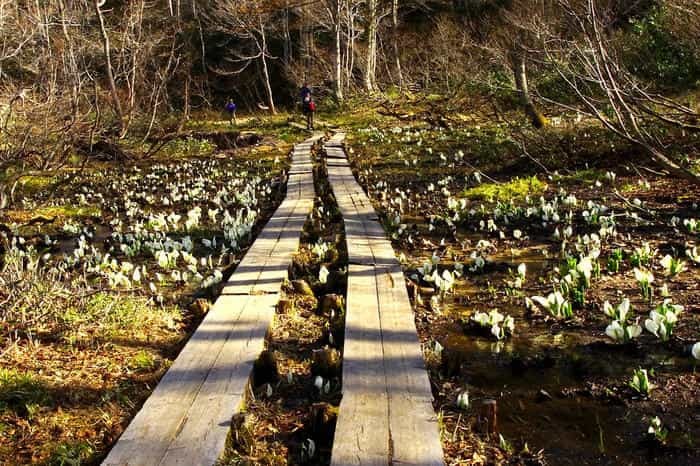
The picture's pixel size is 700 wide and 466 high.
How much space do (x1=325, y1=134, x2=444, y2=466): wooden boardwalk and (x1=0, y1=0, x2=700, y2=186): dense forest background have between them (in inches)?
86.6

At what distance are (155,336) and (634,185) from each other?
7.91 metres

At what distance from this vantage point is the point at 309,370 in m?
4.38

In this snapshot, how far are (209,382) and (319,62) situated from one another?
1322 inches

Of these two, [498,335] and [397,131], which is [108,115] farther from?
[498,335]

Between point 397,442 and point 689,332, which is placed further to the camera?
point 689,332

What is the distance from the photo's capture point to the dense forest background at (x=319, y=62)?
36.3 feet

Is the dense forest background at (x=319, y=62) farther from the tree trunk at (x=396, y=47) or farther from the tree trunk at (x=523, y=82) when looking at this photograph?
the tree trunk at (x=396, y=47)

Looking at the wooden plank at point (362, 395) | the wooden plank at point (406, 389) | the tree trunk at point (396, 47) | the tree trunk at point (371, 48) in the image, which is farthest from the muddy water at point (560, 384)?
the tree trunk at point (371, 48)

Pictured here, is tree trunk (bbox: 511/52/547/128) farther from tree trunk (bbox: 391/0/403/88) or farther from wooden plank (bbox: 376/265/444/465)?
tree trunk (bbox: 391/0/403/88)

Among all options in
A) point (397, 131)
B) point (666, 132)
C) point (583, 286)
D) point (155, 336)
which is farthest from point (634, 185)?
point (397, 131)

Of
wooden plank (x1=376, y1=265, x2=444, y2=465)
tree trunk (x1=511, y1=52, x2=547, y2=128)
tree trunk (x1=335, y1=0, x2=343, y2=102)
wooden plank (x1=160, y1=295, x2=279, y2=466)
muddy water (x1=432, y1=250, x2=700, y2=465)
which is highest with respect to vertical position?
tree trunk (x1=335, y1=0, x2=343, y2=102)

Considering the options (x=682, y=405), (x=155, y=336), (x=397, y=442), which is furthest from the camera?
(x=155, y=336)

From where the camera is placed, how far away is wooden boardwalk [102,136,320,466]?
3.02 m

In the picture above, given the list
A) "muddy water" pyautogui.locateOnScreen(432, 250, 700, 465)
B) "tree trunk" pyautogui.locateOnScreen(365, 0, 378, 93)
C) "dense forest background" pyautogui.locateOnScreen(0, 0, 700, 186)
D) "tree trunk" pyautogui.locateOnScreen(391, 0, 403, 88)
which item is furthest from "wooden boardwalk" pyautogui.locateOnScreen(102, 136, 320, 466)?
"tree trunk" pyautogui.locateOnScreen(365, 0, 378, 93)
